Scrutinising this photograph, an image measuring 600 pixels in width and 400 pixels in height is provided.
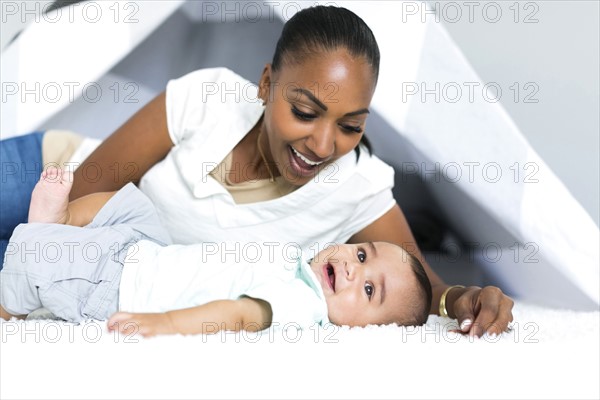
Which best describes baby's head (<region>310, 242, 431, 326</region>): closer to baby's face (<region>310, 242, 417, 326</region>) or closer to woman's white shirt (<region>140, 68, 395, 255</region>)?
baby's face (<region>310, 242, 417, 326</region>)

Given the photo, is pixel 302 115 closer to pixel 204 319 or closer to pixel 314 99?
pixel 314 99

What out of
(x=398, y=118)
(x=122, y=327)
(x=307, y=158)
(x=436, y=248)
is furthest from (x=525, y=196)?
(x=122, y=327)

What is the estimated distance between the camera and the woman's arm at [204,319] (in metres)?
0.95

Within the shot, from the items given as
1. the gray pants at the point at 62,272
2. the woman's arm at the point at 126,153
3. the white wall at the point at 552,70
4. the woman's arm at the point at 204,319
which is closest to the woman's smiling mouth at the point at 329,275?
the woman's arm at the point at 204,319

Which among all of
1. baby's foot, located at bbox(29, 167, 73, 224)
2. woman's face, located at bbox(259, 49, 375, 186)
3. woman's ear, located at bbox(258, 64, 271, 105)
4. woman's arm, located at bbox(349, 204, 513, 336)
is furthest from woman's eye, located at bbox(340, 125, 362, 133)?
baby's foot, located at bbox(29, 167, 73, 224)

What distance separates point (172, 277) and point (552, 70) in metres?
1.09

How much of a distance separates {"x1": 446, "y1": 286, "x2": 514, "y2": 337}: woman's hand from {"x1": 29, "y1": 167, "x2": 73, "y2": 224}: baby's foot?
61 cm

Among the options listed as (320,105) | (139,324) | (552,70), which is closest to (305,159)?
(320,105)

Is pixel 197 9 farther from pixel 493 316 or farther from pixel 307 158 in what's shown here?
pixel 493 316

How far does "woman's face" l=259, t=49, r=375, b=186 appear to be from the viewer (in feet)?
4.04

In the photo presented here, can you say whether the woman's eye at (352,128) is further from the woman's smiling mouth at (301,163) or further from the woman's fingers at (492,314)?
the woman's fingers at (492,314)

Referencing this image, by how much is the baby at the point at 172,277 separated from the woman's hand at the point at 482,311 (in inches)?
2.3

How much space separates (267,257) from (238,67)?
86 cm

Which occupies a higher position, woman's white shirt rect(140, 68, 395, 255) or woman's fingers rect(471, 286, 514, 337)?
woman's white shirt rect(140, 68, 395, 255)
